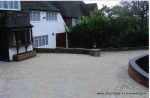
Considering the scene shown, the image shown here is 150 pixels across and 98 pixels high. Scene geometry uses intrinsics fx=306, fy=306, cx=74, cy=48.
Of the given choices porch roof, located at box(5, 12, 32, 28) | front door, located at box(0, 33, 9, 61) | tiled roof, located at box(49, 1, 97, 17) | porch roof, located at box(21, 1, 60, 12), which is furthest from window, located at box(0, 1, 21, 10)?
tiled roof, located at box(49, 1, 97, 17)

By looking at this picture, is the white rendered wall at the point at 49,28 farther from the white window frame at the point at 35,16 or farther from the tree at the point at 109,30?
the tree at the point at 109,30

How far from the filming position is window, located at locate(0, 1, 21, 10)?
72.4 feet

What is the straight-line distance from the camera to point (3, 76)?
15500 millimetres

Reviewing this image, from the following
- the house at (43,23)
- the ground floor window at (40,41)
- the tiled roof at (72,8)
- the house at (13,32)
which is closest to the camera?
the house at (13,32)

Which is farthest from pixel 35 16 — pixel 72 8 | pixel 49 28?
pixel 72 8

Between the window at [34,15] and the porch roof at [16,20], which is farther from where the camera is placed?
the window at [34,15]

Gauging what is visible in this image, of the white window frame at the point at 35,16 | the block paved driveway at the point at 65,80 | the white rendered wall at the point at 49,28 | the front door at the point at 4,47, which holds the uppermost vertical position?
the white window frame at the point at 35,16

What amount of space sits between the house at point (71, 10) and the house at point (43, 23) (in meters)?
5.97

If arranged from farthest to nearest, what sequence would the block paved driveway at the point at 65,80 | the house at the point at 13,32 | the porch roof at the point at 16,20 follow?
1. the porch roof at the point at 16,20
2. the house at the point at 13,32
3. the block paved driveway at the point at 65,80

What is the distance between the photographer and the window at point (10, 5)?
22078 millimetres

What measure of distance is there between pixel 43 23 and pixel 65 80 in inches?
665

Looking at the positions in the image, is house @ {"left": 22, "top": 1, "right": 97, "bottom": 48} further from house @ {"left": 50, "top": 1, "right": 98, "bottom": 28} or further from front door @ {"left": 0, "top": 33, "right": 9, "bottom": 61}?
house @ {"left": 50, "top": 1, "right": 98, "bottom": 28}

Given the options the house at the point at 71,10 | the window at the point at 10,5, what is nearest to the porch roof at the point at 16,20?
the window at the point at 10,5

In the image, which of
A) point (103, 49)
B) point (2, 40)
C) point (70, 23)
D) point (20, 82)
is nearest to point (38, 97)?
point (20, 82)
